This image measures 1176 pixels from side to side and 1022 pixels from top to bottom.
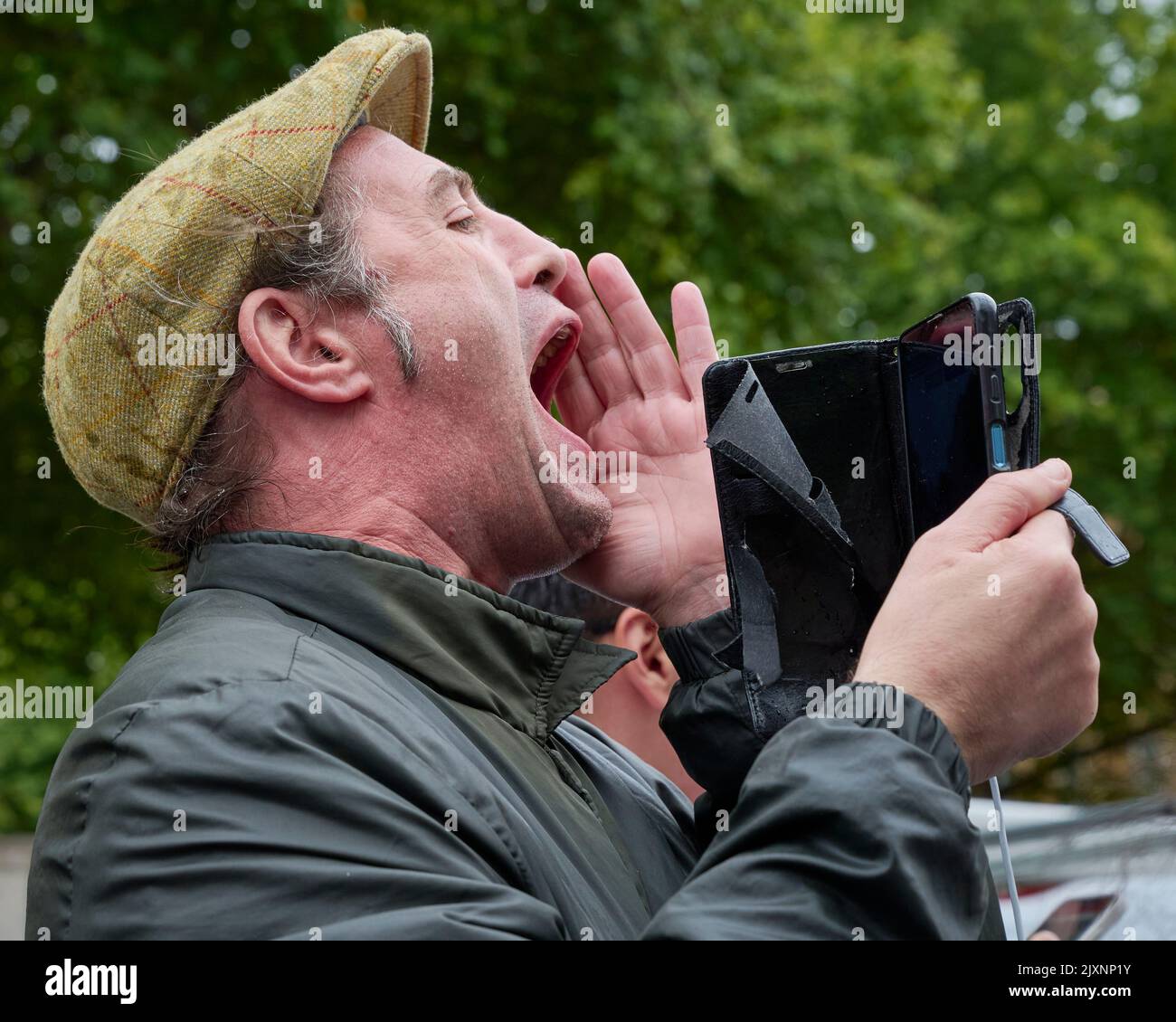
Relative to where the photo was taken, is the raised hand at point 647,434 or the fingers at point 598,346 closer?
the raised hand at point 647,434

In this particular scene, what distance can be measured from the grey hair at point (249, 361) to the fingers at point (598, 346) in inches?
20.6

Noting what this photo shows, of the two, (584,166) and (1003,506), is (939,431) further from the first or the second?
(584,166)

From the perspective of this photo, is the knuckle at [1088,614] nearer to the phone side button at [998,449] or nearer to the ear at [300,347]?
the phone side button at [998,449]

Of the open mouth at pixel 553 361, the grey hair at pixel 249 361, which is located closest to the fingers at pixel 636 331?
the open mouth at pixel 553 361

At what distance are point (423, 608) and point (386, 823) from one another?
0.49 metres

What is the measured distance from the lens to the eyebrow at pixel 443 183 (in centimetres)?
231

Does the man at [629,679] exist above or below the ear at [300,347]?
below

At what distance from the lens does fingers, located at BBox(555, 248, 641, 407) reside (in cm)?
260

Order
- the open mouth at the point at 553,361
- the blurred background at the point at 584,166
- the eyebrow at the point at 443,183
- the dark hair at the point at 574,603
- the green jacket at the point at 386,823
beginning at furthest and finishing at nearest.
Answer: the blurred background at the point at 584,166
the dark hair at the point at 574,603
the open mouth at the point at 553,361
the eyebrow at the point at 443,183
the green jacket at the point at 386,823

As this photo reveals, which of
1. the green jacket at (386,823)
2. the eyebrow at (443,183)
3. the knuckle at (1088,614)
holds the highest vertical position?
the eyebrow at (443,183)

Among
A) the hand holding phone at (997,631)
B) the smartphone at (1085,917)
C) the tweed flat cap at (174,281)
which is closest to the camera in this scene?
the hand holding phone at (997,631)

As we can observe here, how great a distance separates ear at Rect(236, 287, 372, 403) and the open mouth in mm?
407

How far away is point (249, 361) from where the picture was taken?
2.14 metres

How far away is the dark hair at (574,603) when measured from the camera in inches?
142
